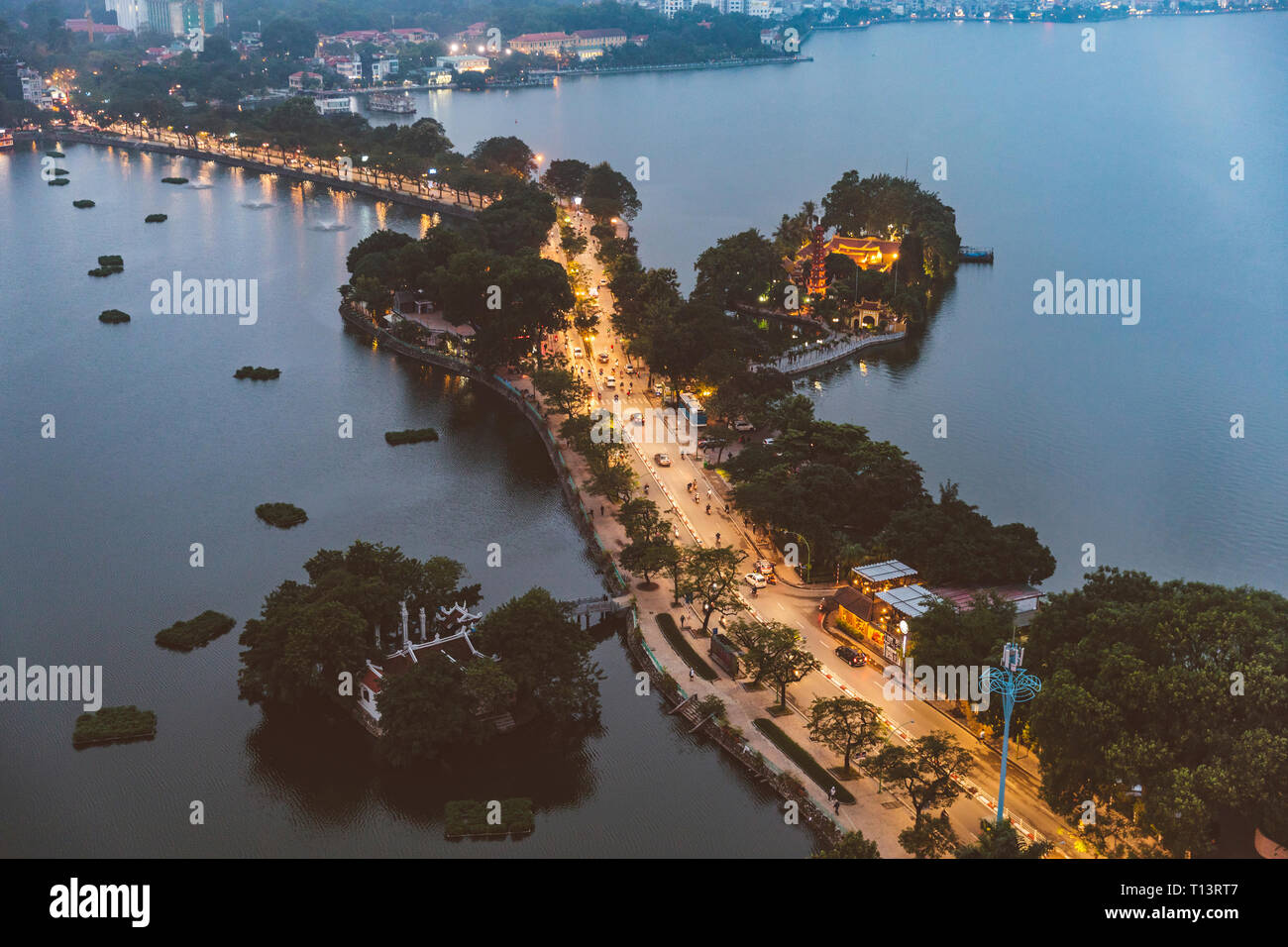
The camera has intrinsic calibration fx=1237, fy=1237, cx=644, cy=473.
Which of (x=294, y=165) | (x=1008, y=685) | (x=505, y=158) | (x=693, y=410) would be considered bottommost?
(x=1008, y=685)

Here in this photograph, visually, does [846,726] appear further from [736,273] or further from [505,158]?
[505,158]

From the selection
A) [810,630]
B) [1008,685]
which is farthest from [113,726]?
[1008,685]

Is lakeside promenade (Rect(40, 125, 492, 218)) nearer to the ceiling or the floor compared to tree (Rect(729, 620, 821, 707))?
nearer to the ceiling

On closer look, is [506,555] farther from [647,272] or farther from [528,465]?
[647,272]

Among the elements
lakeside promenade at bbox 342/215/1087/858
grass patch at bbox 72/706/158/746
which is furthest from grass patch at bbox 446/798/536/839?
grass patch at bbox 72/706/158/746

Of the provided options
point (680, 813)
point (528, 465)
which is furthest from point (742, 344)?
point (680, 813)

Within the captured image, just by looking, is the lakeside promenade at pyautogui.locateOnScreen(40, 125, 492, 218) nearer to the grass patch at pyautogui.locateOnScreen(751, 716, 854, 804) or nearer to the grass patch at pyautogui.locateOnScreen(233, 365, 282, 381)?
the grass patch at pyautogui.locateOnScreen(233, 365, 282, 381)

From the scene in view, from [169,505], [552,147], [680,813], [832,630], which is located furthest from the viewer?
[552,147]
